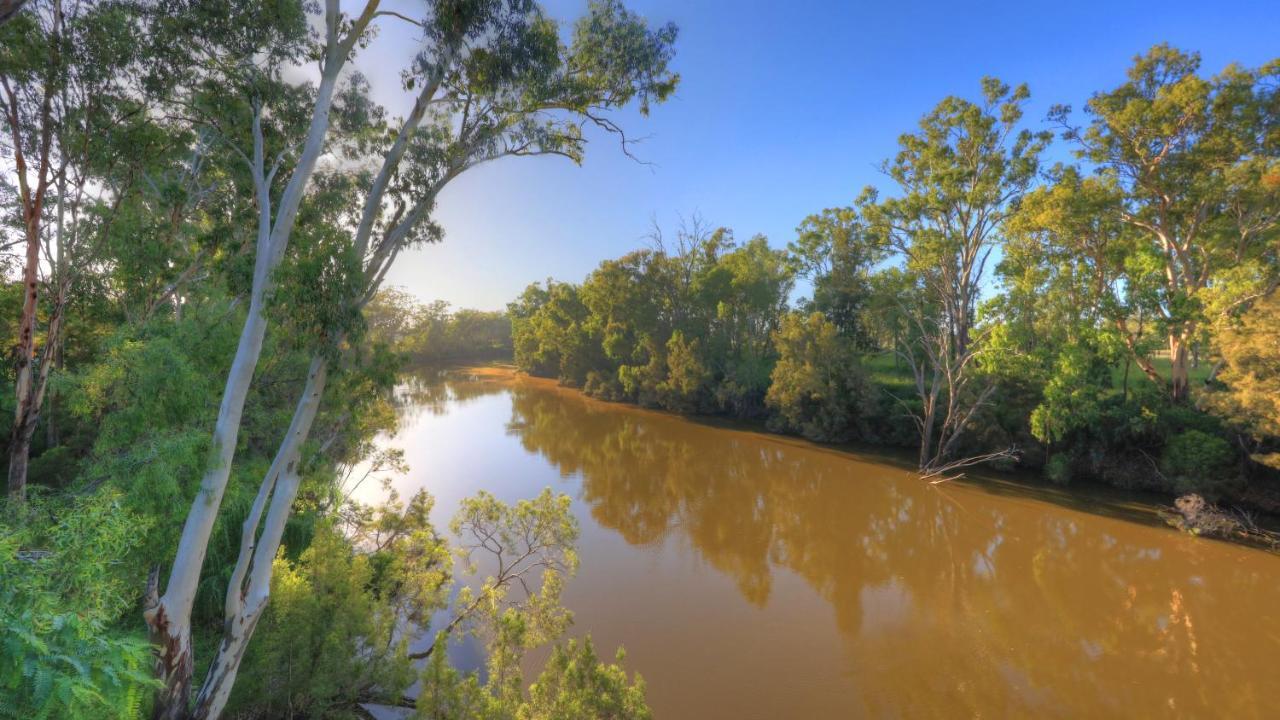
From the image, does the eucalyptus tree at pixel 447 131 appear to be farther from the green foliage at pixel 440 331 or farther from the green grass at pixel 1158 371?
the green foliage at pixel 440 331

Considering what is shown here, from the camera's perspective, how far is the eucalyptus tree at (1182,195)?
12.6 meters

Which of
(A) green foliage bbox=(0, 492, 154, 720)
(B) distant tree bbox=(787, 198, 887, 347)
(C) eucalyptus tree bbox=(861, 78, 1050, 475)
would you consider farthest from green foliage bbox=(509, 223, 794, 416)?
(A) green foliage bbox=(0, 492, 154, 720)

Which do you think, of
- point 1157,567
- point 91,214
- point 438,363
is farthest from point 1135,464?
point 438,363

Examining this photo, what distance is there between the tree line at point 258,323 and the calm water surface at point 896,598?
3354 mm

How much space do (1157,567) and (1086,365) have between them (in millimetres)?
6077

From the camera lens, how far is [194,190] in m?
9.81

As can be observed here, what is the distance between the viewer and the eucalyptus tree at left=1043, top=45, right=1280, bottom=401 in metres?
12.6

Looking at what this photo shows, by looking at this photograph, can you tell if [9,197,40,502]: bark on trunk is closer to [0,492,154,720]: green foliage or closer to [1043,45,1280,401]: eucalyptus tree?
[0,492,154,720]: green foliage

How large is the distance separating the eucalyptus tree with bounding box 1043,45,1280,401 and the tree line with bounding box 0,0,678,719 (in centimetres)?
1564

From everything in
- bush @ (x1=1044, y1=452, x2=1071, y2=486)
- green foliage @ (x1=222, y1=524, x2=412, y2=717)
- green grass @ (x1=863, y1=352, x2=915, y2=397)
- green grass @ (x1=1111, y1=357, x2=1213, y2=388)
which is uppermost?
green grass @ (x1=1111, y1=357, x2=1213, y2=388)

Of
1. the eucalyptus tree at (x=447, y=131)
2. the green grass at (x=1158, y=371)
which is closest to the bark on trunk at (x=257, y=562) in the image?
the eucalyptus tree at (x=447, y=131)

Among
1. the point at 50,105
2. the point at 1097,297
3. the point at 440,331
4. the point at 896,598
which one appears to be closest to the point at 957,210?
the point at 1097,297

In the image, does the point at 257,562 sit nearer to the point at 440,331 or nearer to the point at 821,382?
the point at 821,382

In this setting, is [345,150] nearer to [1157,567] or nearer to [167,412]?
[167,412]
